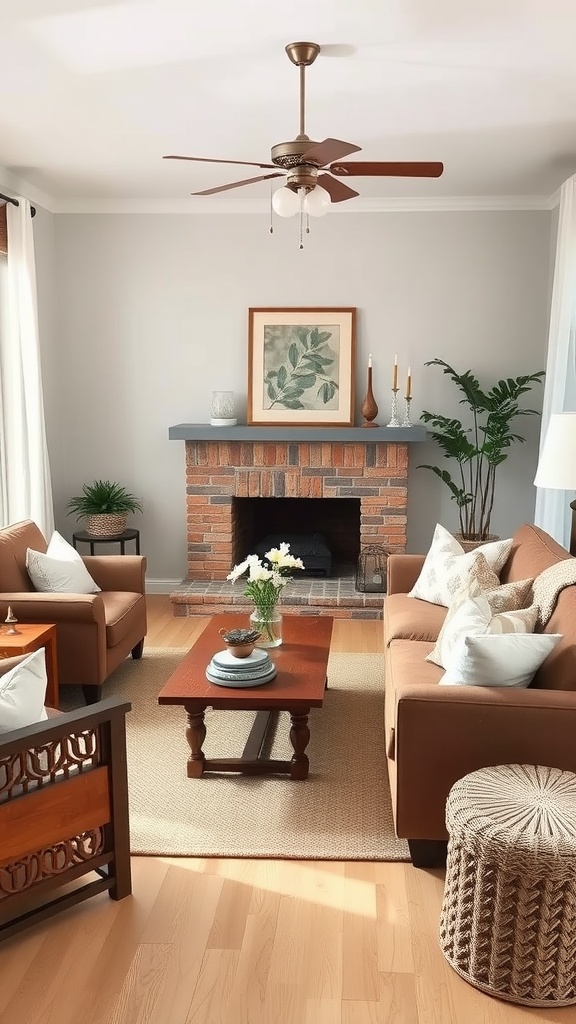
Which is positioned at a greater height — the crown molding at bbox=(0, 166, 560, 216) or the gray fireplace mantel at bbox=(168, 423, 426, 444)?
the crown molding at bbox=(0, 166, 560, 216)

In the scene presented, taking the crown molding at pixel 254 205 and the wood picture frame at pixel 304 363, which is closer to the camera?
the crown molding at pixel 254 205

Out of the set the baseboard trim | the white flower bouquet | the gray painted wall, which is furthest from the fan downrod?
the baseboard trim

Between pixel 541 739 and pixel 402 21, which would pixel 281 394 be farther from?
pixel 541 739

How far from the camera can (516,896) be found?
85.5 inches

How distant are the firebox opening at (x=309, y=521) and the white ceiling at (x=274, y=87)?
2178 mm

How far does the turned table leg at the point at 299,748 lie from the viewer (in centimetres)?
333

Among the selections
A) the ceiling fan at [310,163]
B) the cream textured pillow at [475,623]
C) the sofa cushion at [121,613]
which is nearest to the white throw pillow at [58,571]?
the sofa cushion at [121,613]

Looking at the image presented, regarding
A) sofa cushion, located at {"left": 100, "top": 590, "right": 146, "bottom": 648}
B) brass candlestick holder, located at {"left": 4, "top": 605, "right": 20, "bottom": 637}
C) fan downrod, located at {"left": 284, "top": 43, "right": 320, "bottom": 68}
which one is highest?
fan downrod, located at {"left": 284, "top": 43, "right": 320, "bottom": 68}

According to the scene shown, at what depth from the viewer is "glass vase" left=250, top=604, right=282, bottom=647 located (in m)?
3.75

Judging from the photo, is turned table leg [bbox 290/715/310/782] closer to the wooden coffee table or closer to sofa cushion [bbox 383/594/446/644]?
the wooden coffee table

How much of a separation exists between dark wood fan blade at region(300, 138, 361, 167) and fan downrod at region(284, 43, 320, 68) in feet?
1.42

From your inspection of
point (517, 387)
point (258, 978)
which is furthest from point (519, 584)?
point (517, 387)

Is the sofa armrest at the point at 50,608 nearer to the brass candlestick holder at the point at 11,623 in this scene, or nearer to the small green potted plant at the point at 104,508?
the brass candlestick holder at the point at 11,623

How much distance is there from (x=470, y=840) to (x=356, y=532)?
4210 mm
